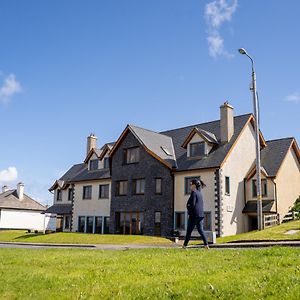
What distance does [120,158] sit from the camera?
39.0m

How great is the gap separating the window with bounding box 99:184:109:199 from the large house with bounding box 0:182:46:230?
19.8 meters

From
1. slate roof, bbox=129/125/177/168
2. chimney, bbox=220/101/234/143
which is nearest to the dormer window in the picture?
slate roof, bbox=129/125/177/168

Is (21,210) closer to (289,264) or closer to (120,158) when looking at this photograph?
(120,158)

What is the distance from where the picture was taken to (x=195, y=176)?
33438mm

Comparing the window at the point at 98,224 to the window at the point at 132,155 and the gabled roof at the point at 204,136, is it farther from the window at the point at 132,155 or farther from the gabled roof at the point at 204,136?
the gabled roof at the point at 204,136

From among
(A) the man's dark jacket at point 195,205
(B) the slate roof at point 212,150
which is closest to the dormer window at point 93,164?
(B) the slate roof at point 212,150

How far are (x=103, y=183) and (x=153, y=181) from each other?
25.7ft

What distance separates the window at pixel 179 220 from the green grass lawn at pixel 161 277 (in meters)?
22.4

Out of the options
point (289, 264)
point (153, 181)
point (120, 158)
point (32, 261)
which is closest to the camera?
point (289, 264)

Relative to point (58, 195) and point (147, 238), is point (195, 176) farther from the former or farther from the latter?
point (58, 195)

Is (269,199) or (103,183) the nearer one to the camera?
(269,199)

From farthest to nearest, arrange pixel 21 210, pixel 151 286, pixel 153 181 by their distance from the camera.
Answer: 1. pixel 21 210
2. pixel 153 181
3. pixel 151 286

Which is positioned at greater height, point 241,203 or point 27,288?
point 241,203

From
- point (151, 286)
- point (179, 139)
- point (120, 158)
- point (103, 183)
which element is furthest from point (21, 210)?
point (151, 286)
